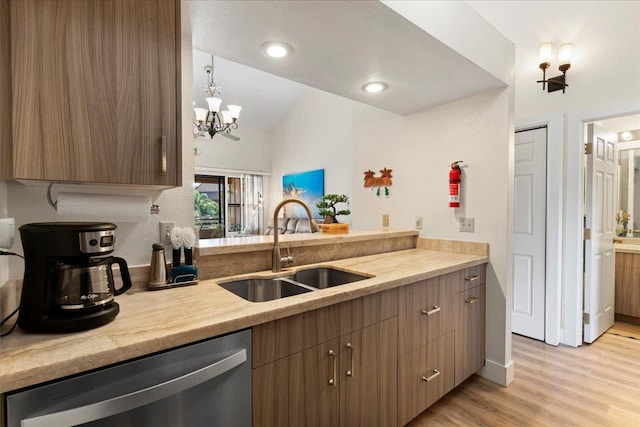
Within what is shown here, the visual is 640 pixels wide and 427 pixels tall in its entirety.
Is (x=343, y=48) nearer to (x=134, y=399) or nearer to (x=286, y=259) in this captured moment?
(x=286, y=259)

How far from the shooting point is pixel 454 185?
7.92ft

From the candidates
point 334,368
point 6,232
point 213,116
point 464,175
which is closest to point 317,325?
point 334,368

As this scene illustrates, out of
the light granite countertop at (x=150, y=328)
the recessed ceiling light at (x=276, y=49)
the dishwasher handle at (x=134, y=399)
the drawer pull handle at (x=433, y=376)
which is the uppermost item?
the recessed ceiling light at (x=276, y=49)

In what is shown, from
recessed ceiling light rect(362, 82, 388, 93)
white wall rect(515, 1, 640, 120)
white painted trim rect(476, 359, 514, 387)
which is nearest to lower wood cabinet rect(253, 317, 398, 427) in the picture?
white painted trim rect(476, 359, 514, 387)

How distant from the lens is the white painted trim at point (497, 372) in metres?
2.24

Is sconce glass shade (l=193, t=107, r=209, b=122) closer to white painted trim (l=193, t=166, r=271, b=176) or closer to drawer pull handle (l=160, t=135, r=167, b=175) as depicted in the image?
white painted trim (l=193, t=166, r=271, b=176)

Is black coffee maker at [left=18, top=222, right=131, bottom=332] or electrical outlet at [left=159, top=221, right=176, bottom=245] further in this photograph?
electrical outlet at [left=159, top=221, right=176, bottom=245]

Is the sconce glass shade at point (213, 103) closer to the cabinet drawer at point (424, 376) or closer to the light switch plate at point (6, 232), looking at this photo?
the light switch plate at point (6, 232)

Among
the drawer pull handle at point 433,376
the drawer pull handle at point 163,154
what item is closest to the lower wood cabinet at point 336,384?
the drawer pull handle at point 433,376

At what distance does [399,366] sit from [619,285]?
3442 millimetres

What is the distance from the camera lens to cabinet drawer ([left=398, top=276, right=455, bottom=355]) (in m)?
1.63

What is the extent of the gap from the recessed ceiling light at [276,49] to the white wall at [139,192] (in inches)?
14.8

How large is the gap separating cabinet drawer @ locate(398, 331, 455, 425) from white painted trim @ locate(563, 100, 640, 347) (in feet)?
5.44

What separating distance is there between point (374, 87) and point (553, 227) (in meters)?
2.10
